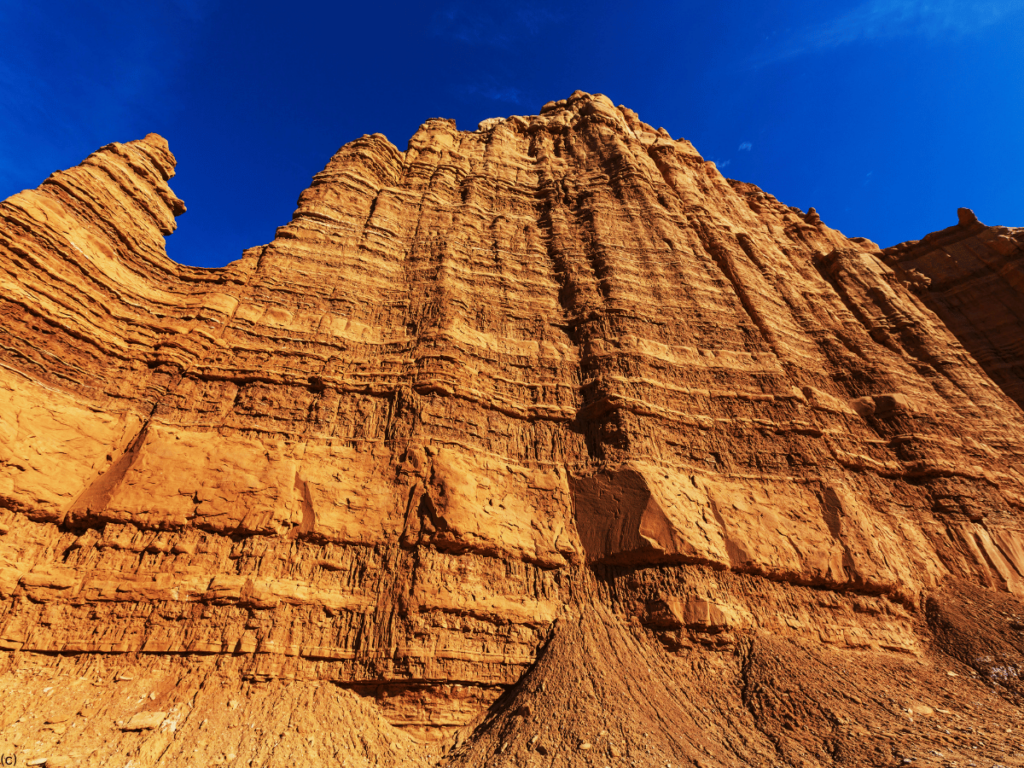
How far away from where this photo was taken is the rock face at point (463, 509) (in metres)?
7.64

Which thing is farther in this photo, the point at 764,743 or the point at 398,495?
the point at 398,495

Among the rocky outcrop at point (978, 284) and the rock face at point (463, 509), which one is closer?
the rock face at point (463, 509)

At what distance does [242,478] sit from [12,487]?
132 inches

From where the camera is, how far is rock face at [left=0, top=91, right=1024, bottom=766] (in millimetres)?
7645

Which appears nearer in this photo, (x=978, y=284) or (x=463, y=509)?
(x=463, y=509)

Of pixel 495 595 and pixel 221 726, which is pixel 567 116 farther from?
pixel 221 726

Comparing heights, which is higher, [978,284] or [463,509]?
[978,284]

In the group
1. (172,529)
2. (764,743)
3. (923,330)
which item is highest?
(923,330)

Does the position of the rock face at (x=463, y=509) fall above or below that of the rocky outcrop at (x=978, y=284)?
below

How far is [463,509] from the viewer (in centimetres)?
1004

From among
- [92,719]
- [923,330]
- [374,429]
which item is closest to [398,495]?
[374,429]

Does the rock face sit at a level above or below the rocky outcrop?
below

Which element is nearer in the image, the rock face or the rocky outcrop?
the rock face

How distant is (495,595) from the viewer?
9391 mm
